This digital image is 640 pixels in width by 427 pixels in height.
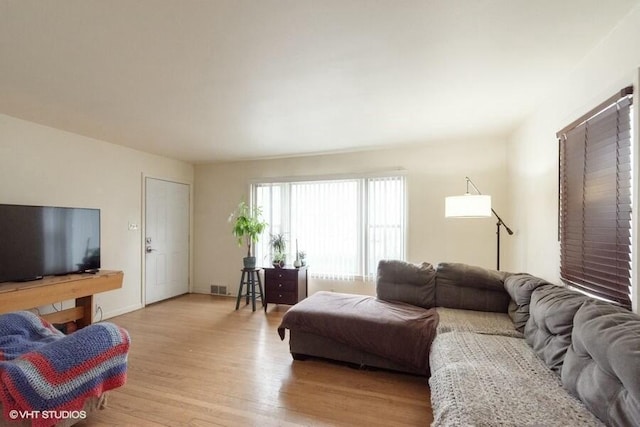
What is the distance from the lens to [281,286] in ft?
14.1

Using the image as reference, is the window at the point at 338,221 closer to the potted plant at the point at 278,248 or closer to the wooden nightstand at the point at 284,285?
the potted plant at the point at 278,248

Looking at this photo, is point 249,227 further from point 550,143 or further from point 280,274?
point 550,143

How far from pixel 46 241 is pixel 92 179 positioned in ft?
3.48

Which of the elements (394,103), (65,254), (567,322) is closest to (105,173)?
(65,254)

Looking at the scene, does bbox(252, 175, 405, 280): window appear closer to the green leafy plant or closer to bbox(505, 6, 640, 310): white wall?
the green leafy plant

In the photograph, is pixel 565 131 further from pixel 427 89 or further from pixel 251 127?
pixel 251 127

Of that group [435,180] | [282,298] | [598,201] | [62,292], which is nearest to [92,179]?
[62,292]

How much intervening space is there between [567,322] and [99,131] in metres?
4.70

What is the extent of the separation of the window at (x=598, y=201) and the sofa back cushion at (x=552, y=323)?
189 millimetres

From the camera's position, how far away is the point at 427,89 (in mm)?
2393

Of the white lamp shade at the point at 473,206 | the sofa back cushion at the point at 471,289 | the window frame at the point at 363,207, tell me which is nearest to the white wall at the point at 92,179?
the window frame at the point at 363,207

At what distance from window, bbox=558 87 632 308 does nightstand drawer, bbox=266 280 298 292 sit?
10.1 ft

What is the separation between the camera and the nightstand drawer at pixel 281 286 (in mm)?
4238

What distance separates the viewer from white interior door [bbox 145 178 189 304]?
4.55m
